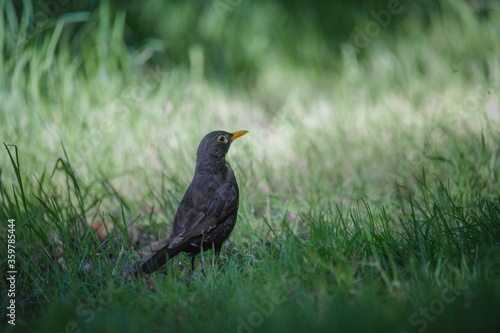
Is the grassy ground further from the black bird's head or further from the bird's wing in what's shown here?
the black bird's head

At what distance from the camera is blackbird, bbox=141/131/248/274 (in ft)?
10.0

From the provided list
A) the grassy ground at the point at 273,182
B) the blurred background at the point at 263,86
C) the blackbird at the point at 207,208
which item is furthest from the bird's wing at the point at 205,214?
the blurred background at the point at 263,86

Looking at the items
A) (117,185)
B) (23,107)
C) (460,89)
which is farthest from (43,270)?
(460,89)

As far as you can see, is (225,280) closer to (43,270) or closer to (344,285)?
(344,285)

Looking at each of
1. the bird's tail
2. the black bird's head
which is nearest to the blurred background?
the black bird's head

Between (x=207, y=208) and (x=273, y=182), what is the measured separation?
4.24ft

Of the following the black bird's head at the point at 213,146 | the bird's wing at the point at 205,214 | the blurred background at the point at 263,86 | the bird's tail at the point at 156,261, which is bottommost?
the bird's tail at the point at 156,261

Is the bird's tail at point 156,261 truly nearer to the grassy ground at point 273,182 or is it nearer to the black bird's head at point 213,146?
the grassy ground at point 273,182

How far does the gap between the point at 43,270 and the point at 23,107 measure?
7.50ft

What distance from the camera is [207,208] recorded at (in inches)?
124

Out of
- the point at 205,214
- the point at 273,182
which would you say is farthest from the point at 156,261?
the point at 273,182

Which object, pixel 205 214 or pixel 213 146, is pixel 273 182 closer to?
pixel 213 146

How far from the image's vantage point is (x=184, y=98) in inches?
226

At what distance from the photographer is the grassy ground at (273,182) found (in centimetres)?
250
